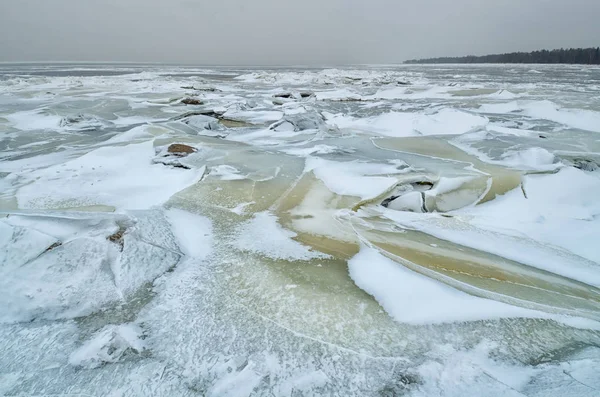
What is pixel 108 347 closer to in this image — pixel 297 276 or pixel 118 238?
pixel 118 238

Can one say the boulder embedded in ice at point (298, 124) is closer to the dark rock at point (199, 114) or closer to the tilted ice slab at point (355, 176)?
the tilted ice slab at point (355, 176)

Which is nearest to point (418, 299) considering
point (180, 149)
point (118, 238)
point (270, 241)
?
point (270, 241)

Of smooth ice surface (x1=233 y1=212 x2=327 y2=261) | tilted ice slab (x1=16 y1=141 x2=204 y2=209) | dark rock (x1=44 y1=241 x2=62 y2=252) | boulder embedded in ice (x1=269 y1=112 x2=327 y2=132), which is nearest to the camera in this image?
dark rock (x1=44 y1=241 x2=62 y2=252)

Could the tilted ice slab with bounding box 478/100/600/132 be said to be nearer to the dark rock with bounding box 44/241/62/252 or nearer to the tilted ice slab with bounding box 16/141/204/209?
the tilted ice slab with bounding box 16/141/204/209

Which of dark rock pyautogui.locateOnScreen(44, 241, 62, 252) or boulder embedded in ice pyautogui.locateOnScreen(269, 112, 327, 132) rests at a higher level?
boulder embedded in ice pyautogui.locateOnScreen(269, 112, 327, 132)

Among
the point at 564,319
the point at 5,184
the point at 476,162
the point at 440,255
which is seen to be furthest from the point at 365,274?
the point at 5,184

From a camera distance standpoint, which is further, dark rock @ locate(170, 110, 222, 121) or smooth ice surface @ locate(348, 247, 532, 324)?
dark rock @ locate(170, 110, 222, 121)

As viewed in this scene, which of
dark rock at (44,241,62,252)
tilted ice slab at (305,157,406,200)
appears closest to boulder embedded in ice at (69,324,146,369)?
dark rock at (44,241,62,252)

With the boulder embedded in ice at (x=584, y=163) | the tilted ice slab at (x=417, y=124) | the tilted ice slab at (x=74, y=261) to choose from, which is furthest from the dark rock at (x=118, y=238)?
the tilted ice slab at (x=417, y=124)

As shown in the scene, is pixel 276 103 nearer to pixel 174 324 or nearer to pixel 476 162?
pixel 476 162
